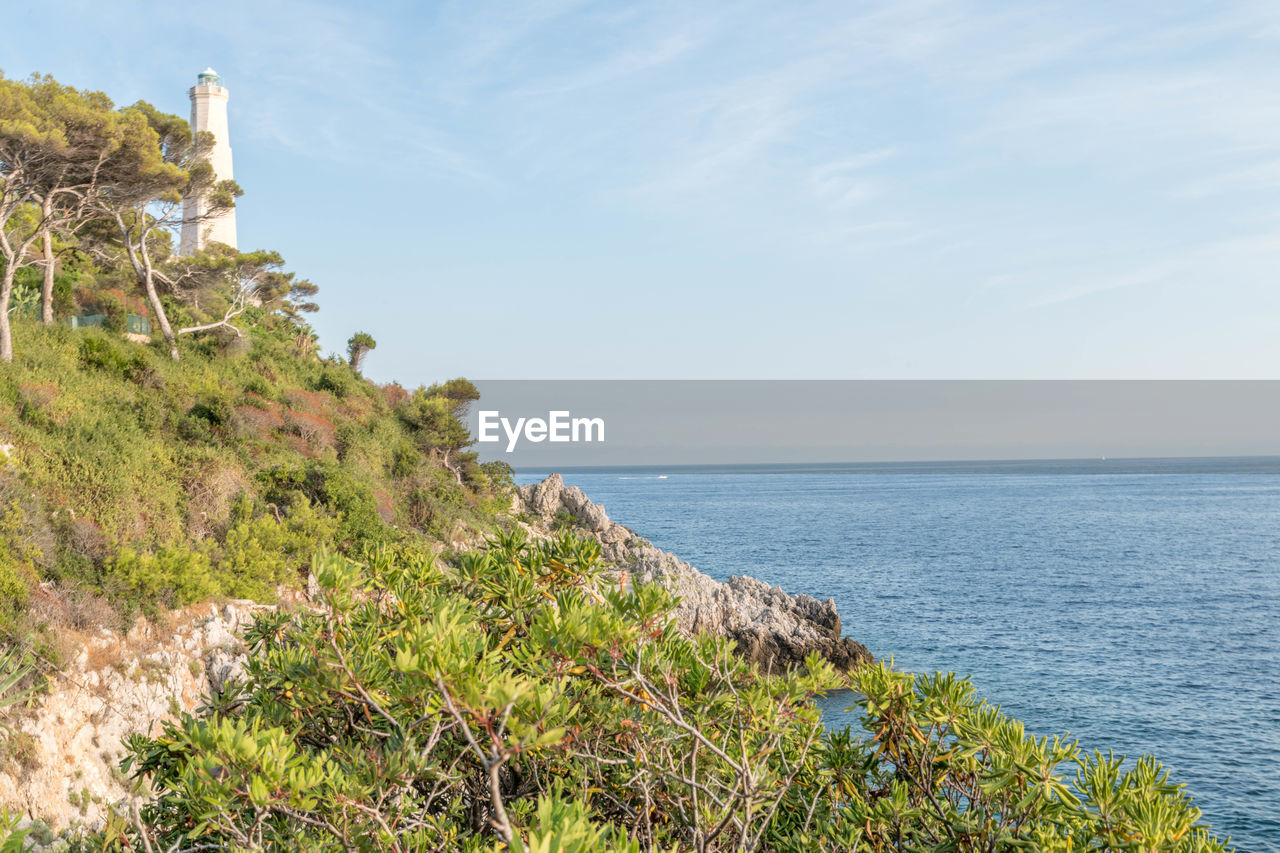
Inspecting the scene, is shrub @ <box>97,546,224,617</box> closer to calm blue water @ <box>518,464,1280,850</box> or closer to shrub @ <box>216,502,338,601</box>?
shrub @ <box>216,502,338,601</box>

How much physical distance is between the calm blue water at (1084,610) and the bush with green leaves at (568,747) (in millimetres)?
15355

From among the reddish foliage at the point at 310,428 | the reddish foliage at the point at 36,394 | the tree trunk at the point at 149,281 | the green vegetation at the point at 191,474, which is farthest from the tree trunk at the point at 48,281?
the reddish foliage at the point at 310,428

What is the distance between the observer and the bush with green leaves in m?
3.53

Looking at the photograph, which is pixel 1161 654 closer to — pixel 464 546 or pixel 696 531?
pixel 464 546

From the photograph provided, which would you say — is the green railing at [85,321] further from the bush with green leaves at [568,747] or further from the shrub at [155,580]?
the bush with green leaves at [568,747]

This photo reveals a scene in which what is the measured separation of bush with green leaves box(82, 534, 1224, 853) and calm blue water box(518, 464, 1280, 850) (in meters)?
15.4

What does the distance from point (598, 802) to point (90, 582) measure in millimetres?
14302

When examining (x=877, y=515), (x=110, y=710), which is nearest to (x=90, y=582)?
(x=110, y=710)

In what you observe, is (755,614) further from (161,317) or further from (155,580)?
(161,317)

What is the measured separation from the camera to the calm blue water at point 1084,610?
21.0 m

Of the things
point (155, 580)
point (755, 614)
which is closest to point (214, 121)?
A: point (155, 580)

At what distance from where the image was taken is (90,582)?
14539 millimetres

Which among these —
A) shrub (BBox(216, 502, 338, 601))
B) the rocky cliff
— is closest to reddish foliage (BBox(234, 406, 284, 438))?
shrub (BBox(216, 502, 338, 601))

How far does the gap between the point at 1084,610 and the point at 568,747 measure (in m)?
40.3
